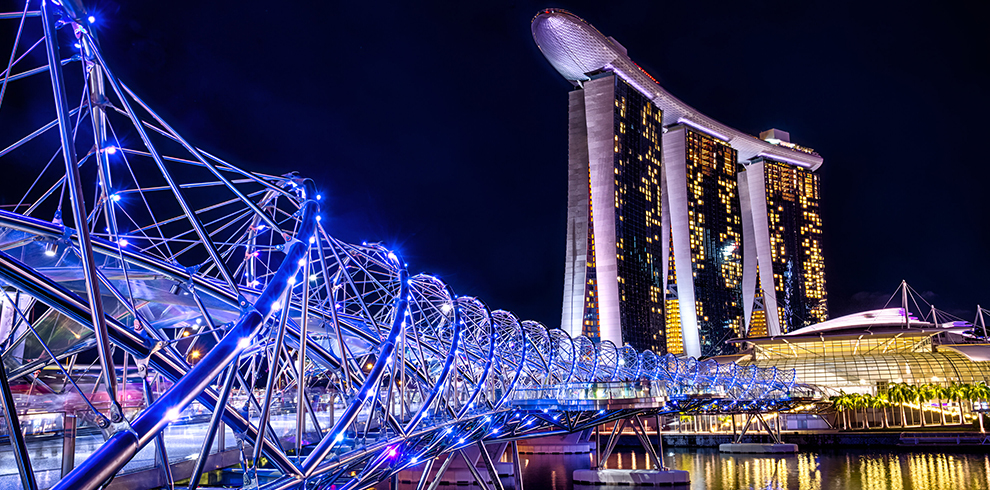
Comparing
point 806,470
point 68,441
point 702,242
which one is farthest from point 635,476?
point 702,242

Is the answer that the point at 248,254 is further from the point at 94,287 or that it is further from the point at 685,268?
the point at 685,268

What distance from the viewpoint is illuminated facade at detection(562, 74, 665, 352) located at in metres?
133

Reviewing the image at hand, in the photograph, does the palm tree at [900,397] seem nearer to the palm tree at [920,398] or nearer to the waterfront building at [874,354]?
the palm tree at [920,398]

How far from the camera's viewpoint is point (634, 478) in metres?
56.5

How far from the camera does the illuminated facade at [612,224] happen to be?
133 meters

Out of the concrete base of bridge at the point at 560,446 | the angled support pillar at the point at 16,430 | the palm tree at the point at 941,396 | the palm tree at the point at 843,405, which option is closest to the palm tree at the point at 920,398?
the palm tree at the point at 941,396

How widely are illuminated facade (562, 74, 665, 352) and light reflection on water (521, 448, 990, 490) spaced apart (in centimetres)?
4808

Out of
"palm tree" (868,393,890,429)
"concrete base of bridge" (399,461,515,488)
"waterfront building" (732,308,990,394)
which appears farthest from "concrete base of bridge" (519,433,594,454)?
"waterfront building" (732,308,990,394)

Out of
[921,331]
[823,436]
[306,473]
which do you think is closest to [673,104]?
[921,331]

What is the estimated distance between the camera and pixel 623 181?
14125 centimetres

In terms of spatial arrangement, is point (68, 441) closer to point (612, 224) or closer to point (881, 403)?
point (881, 403)

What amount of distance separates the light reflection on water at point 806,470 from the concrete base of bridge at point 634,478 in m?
0.96

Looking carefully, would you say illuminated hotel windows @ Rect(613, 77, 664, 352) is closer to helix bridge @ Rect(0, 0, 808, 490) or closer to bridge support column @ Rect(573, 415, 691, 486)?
bridge support column @ Rect(573, 415, 691, 486)

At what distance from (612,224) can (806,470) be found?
7551 cm
